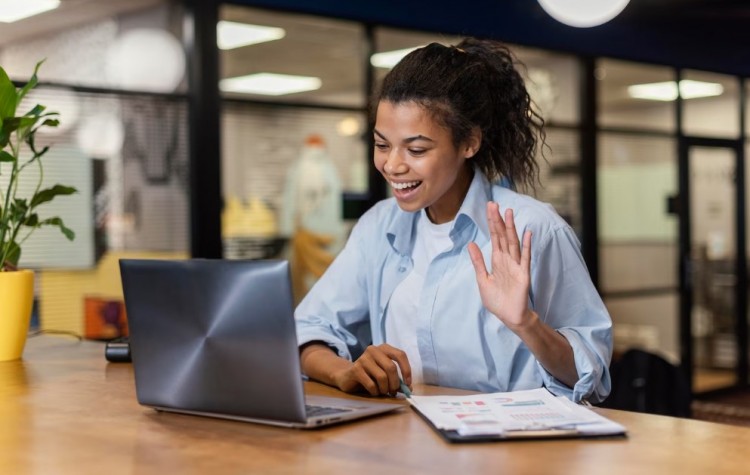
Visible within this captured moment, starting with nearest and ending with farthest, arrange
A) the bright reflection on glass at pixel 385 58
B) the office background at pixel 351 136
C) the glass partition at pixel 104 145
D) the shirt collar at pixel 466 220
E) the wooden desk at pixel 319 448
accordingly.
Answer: the wooden desk at pixel 319 448
the shirt collar at pixel 466 220
the glass partition at pixel 104 145
the office background at pixel 351 136
the bright reflection on glass at pixel 385 58

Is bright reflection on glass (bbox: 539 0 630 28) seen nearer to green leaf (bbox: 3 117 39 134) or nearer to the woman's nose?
the woman's nose

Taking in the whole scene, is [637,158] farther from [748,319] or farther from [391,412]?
[391,412]

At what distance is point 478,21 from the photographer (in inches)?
241

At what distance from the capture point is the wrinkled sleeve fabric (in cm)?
233

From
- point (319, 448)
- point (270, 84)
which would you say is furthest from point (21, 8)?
point (319, 448)

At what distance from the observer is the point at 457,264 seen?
2.17 m

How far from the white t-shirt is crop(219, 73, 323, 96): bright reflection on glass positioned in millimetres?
3069

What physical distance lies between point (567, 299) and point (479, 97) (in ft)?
1.61

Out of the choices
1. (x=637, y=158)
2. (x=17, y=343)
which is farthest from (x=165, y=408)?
(x=637, y=158)

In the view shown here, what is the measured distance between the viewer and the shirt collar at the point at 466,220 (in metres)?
2.17

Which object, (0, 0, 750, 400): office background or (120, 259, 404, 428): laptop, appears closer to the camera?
(120, 259, 404, 428): laptop

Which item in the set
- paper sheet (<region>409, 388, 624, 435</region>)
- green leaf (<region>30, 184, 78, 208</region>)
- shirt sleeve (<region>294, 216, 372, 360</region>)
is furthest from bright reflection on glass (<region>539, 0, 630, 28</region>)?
paper sheet (<region>409, 388, 624, 435</region>)

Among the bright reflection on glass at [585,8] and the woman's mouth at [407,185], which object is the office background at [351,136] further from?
the woman's mouth at [407,185]

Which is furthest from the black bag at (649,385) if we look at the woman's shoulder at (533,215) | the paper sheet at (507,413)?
the paper sheet at (507,413)
